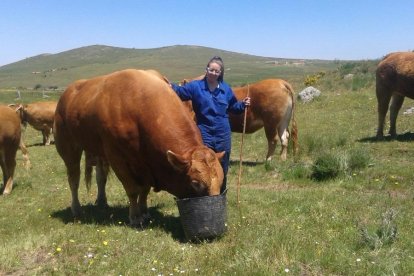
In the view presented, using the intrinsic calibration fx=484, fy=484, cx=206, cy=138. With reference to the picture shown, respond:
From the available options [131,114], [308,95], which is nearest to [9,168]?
[131,114]

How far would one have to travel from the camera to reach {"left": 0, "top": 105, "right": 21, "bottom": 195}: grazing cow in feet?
34.0

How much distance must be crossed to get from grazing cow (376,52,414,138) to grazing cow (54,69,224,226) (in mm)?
8614

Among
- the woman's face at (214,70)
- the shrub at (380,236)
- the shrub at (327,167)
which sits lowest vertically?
the shrub at (327,167)

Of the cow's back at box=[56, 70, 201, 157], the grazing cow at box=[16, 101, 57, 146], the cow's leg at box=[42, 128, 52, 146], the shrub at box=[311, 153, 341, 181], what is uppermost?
the cow's back at box=[56, 70, 201, 157]

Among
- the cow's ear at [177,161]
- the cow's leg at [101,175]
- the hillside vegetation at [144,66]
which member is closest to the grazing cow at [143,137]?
the cow's ear at [177,161]

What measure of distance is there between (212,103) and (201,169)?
4.78ft

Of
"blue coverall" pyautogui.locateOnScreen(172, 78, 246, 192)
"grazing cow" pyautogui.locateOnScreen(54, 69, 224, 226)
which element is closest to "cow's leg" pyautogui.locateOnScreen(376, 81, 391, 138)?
"blue coverall" pyautogui.locateOnScreen(172, 78, 246, 192)

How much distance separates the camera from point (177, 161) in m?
5.91

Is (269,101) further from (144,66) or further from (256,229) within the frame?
(144,66)

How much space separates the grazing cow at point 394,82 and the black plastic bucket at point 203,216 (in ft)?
28.7

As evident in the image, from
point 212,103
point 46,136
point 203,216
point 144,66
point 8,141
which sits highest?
point 212,103

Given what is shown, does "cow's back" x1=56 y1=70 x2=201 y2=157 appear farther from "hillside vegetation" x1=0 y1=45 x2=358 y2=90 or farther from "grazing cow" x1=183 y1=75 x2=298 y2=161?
"hillside vegetation" x1=0 y1=45 x2=358 y2=90

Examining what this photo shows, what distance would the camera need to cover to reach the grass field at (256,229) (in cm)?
510

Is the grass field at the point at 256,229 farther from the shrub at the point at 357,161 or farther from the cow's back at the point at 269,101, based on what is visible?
the cow's back at the point at 269,101
